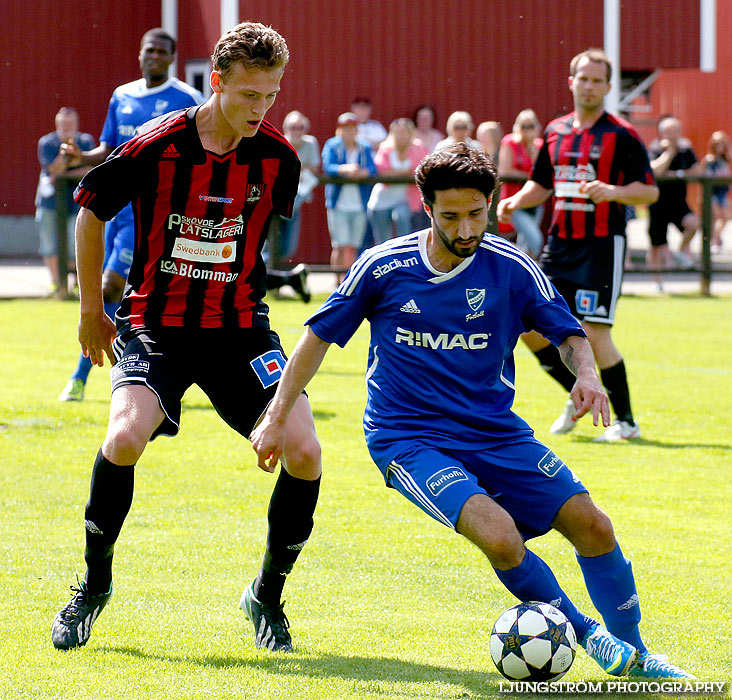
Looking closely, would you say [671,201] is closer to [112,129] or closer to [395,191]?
[395,191]

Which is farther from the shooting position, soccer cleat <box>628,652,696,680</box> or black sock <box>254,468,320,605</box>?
black sock <box>254,468,320,605</box>

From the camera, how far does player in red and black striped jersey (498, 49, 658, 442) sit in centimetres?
747

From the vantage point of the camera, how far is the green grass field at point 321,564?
383cm

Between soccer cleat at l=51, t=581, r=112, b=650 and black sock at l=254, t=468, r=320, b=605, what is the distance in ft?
1.70

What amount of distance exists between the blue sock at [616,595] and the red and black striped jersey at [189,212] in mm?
1457

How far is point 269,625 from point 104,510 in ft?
2.11

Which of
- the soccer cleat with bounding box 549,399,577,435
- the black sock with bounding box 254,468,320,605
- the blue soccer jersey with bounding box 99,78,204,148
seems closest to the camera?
the black sock with bounding box 254,468,320,605

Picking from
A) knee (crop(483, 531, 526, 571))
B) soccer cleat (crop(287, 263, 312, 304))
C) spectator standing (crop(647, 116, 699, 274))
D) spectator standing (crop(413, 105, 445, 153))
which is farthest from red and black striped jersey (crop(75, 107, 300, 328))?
spectator standing (crop(413, 105, 445, 153))

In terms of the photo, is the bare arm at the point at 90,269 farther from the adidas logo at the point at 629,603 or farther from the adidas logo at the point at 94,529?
the adidas logo at the point at 629,603

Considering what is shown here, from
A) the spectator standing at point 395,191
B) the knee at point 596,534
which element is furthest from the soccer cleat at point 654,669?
the spectator standing at point 395,191

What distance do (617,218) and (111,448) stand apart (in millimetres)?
4453

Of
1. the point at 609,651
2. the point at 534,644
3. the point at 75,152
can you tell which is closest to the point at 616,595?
the point at 609,651

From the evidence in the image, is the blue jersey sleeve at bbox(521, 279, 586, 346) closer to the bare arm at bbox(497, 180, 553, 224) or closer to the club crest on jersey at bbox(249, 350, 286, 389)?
the club crest on jersey at bbox(249, 350, 286, 389)

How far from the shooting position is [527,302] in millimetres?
4066
